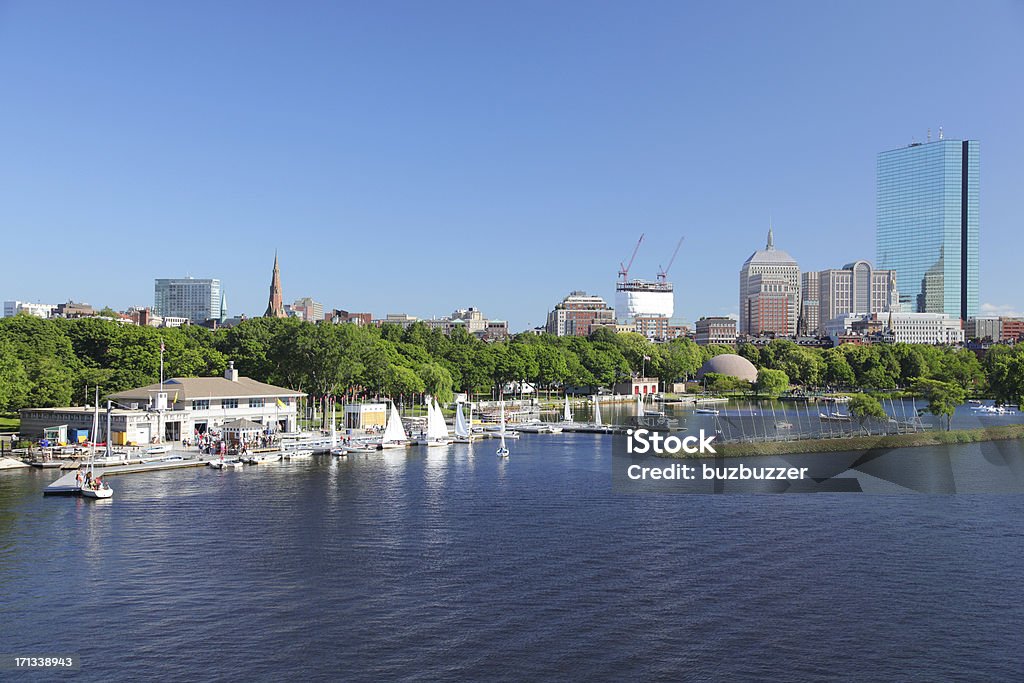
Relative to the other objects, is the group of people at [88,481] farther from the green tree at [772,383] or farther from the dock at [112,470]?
the green tree at [772,383]

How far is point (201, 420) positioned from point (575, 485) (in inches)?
1320

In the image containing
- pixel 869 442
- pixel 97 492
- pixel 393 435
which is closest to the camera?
pixel 97 492

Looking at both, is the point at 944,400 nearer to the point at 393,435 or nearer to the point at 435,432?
the point at 435,432

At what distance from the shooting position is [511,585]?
34406mm

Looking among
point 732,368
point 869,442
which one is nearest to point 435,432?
point 869,442

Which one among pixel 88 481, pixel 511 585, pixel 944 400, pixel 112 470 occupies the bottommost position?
pixel 511 585

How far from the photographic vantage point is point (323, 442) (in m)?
77.7

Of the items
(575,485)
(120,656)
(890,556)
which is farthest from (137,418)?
(890,556)

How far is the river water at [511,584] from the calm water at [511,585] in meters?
0.11

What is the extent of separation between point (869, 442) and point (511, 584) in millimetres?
51610

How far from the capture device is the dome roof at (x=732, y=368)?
616 ft

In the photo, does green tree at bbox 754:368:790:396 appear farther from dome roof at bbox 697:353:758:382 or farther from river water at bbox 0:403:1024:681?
river water at bbox 0:403:1024:681

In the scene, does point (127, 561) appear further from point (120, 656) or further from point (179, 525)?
point (120, 656)

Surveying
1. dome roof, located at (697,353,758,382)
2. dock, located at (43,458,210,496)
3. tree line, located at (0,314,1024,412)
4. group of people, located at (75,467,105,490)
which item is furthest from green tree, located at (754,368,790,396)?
group of people, located at (75,467,105,490)
